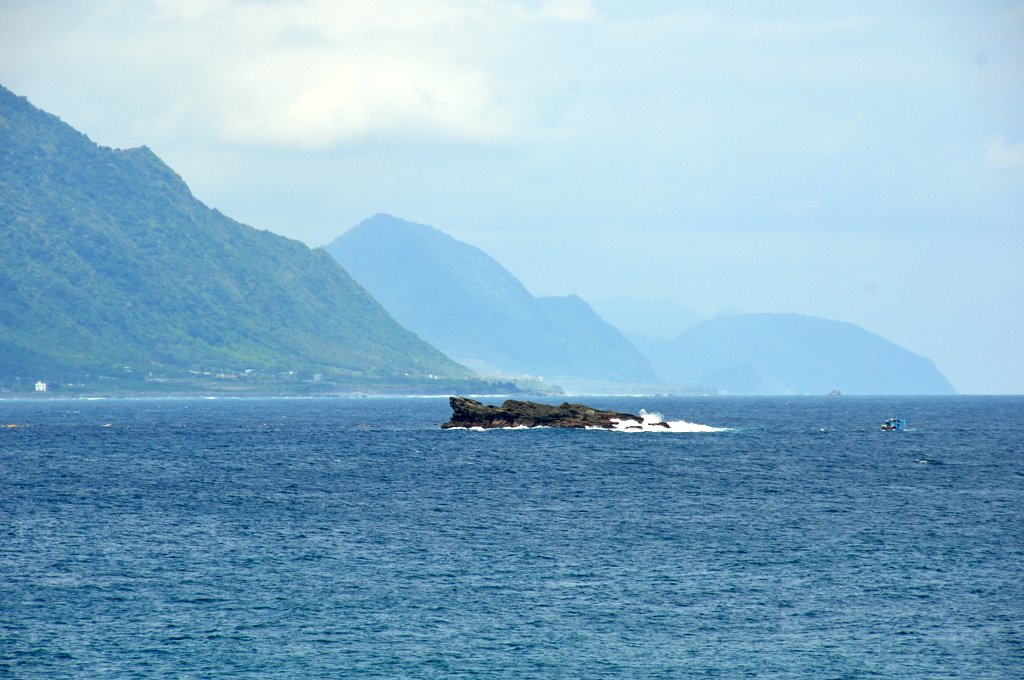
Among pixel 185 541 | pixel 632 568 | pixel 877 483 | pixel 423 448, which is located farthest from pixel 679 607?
pixel 423 448

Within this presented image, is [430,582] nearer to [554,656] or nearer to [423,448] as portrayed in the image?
[554,656]

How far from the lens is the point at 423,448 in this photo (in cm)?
15975

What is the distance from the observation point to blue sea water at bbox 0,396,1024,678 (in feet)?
171

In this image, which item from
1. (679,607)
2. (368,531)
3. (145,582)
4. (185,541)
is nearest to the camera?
(679,607)

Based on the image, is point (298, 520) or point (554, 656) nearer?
point (554, 656)

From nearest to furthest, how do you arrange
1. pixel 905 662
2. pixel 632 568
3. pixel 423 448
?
pixel 905 662
pixel 632 568
pixel 423 448

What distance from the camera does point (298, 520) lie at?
87.9 metres

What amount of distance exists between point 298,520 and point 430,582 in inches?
989

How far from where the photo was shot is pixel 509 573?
2672 inches

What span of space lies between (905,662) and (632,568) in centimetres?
2086

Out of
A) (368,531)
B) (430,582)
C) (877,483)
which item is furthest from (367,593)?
(877,483)

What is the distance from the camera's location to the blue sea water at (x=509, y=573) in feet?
171

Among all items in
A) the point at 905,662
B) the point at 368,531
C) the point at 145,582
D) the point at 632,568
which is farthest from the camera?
the point at 368,531

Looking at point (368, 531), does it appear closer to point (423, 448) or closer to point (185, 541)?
point (185, 541)
